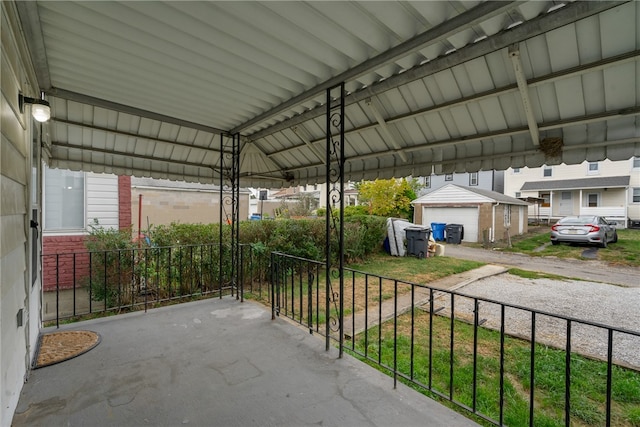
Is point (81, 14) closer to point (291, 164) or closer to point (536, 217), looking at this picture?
point (291, 164)

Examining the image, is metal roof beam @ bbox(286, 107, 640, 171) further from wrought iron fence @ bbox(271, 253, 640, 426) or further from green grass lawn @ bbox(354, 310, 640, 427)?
green grass lawn @ bbox(354, 310, 640, 427)

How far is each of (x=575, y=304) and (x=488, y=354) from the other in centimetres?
308

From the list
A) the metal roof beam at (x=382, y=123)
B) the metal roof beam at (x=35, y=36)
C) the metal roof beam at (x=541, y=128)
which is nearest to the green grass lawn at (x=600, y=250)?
the metal roof beam at (x=541, y=128)

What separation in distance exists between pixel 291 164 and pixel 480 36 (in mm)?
3546

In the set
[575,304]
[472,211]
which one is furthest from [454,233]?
[575,304]

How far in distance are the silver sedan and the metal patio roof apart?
12.2m

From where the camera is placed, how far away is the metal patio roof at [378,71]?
1784 millimetres

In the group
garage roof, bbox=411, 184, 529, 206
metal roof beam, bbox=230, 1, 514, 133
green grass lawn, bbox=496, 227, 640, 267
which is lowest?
green grass lawn, bbox=496, 227, 640, 267

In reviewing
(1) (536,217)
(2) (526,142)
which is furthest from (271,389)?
(1) (536,217)

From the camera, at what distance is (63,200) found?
5742 mm

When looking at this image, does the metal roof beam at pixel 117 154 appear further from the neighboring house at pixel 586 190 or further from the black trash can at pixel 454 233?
the neighboring house at pixel 586 190

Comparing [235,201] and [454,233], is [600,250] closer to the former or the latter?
[454,233]

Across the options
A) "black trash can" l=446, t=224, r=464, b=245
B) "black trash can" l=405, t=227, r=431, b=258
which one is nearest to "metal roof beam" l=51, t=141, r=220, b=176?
"black trash can" l=405, t=227, r=431, b=258

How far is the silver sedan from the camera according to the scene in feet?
37.2
